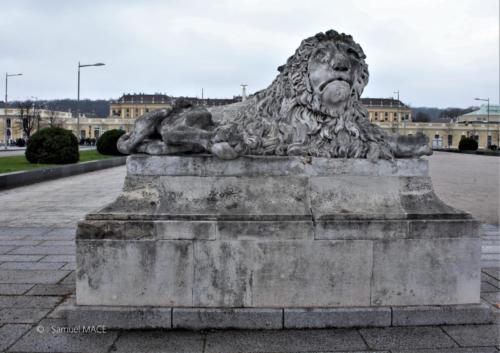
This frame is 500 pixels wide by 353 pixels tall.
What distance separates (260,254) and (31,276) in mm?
3037

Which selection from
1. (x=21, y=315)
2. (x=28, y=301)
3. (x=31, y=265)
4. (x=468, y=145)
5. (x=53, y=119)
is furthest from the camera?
(x=53, y=119)

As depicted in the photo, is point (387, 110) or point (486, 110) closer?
point (387, 110)

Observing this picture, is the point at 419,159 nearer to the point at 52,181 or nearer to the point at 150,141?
the point at 150,141

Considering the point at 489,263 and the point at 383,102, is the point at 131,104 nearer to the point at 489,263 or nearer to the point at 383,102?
the point at 383,102

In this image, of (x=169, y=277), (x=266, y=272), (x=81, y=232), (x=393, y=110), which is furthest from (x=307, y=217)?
(x=393, y=110)

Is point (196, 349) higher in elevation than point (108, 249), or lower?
lower

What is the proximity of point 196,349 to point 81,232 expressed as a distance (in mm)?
1331

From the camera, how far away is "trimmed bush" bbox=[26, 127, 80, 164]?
20.5 meters

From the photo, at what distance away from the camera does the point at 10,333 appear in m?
4.10

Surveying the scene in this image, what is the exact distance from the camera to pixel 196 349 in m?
3.78

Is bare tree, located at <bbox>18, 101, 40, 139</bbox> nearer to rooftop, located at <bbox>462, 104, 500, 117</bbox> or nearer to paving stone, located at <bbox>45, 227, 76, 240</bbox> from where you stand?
paving stone, located at <bbox>45, 227, 76, 240</bbox>

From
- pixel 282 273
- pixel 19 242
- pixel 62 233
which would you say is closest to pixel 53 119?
pixel 62 233

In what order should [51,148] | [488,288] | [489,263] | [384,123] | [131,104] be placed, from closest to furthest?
[488,288], [489,263], [51,148], [384,123], [131,104]

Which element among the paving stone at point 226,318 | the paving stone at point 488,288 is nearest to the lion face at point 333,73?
the paving stone at point 226,318
